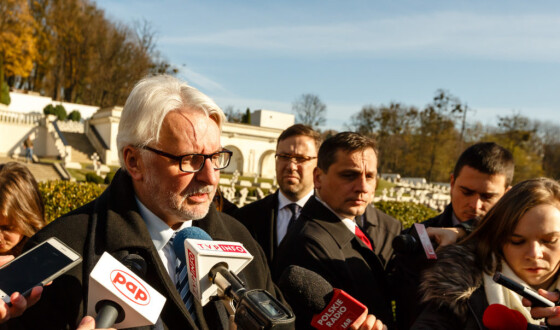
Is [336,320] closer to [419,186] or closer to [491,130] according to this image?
[419,186]

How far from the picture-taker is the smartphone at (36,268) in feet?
4.72

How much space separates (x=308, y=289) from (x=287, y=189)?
115 inches

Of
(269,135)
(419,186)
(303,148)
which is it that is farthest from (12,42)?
(303,148)

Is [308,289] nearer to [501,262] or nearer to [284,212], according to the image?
[501,262]

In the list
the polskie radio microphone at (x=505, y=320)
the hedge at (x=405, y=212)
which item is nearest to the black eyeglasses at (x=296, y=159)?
the polskie radio microphone at (x=505, y=320)

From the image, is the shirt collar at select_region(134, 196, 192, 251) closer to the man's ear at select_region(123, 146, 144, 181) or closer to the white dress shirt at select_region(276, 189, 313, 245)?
the man's ear at select_region(123, 146, 144, 181)

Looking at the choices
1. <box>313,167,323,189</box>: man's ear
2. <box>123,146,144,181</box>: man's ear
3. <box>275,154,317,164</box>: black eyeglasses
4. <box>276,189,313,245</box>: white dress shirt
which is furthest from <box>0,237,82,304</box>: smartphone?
<box>275,154,317,164</box>: black eyeglasses

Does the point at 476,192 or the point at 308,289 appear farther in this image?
the point at 476,192

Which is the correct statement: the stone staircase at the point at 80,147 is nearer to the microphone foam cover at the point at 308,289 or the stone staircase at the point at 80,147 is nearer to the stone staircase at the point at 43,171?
the stone staircase at the point at 43,171

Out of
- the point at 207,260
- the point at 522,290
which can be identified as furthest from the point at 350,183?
the point at 207,260

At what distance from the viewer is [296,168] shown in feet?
16.0

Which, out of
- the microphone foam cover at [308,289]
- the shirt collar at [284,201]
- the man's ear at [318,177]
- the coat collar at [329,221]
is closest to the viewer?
the microphone foam cover at [308,289]

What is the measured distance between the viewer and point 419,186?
3700 centimetres

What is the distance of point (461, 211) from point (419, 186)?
34.9 meters
